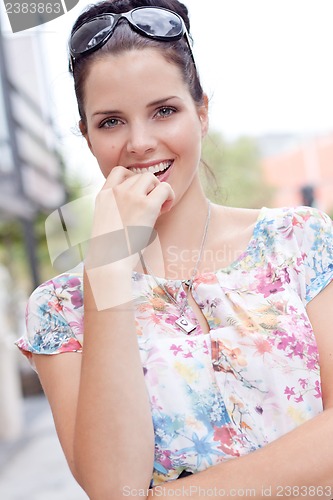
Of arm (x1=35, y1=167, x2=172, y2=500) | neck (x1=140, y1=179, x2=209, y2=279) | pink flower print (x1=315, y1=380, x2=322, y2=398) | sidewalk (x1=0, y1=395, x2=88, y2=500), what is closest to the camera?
arm (x1=35, y1=167, x2=172, y2=500)

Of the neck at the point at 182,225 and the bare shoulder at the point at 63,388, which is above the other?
the neck at the point at 182,225

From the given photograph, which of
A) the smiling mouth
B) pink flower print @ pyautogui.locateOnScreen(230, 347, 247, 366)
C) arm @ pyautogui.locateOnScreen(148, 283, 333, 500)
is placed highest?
the smiling mouth

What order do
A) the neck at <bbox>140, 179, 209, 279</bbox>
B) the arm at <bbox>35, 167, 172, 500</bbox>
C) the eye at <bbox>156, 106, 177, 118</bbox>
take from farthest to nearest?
the neck at <bbox>140, 179, 209, 279</bbox> → the eye at <bbox>156, 106, 177, 118</bbox> → the arm at <bbox>35, 167, 172, 500</bbox>

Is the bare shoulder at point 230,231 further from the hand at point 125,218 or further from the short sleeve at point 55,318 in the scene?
the short sleeve at point 55,318

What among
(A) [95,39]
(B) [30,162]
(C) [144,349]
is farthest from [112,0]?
(B) [30,162]

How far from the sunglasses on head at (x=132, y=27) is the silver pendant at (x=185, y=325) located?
56cm

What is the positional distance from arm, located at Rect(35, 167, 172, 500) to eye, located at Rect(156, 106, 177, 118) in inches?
7.2

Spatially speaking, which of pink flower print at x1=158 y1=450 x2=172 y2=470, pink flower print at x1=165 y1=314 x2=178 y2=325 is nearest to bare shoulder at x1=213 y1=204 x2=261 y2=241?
pink flower print at x1=165 y1=314 x2=178 y2=325

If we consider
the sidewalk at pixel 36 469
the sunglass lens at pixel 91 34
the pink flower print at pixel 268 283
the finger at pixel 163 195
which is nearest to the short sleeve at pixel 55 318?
the finger at pixel 163 195

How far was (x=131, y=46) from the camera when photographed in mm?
1434

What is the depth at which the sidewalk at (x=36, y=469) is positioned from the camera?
561cm

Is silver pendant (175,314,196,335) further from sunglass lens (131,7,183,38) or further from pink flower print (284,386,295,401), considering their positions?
sunglass lens (131,7,183,38)

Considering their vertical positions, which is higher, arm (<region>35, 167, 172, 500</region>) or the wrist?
the wrist

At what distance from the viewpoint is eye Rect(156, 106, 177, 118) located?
4.69 ft
